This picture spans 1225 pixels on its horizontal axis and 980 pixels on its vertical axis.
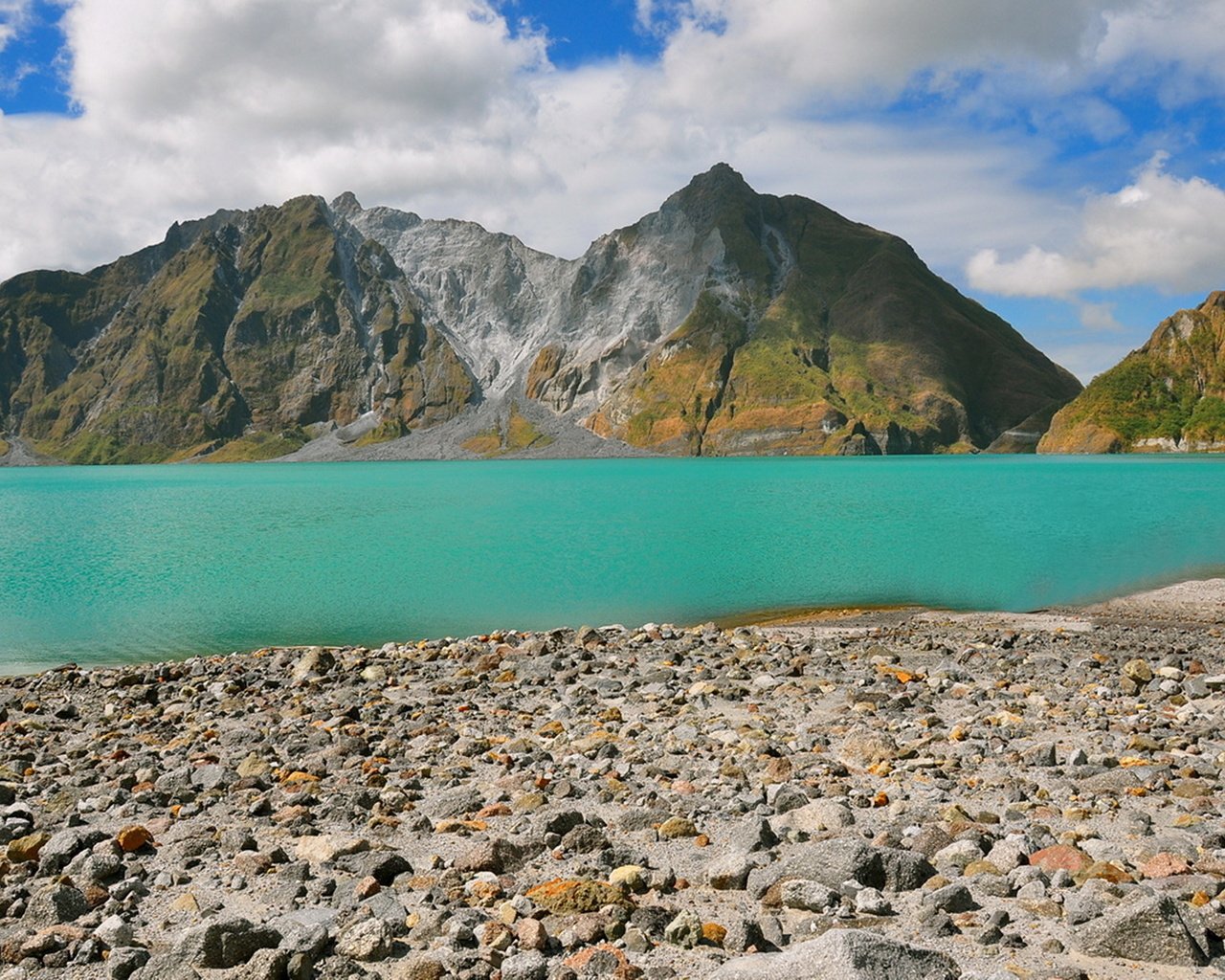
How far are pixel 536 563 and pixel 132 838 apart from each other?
4510cm

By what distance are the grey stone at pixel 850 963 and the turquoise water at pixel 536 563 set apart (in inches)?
1200

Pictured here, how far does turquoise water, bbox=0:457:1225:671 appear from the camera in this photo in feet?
134

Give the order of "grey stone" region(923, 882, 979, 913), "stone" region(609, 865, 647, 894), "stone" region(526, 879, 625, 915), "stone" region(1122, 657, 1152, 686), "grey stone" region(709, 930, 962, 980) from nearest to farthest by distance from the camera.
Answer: "grey stone" region(709, 930, 962, 980), "grey stone" region(923, 882, 979, 913), "stone" region(526, 879, 625, 915), "stone" region(609, 865, 647, 894), "stone" region(1122, 657, 1152, 686)

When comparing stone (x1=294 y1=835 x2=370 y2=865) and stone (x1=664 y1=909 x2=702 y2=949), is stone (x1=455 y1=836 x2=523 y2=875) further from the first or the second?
stone (x1=664 y1=909 x2=702 y2=949)

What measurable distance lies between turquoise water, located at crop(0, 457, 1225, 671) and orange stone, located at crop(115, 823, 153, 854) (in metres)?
24.0

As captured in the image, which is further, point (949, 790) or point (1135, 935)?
point (949, 790)

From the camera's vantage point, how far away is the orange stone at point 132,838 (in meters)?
12.5

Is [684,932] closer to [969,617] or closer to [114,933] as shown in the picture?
[114,933]

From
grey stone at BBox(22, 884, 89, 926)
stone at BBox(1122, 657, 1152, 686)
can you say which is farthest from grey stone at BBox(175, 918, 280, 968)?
stone at BBox(1122, 657, 1152, 686)

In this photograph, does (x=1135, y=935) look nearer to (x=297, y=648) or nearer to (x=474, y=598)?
(x=297, y=648)

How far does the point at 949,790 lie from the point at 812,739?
338 cm

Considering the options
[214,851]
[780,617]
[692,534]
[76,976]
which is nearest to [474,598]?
[780,617]

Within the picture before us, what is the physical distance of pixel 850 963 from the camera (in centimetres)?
779

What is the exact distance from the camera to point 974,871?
10539 millimetres
